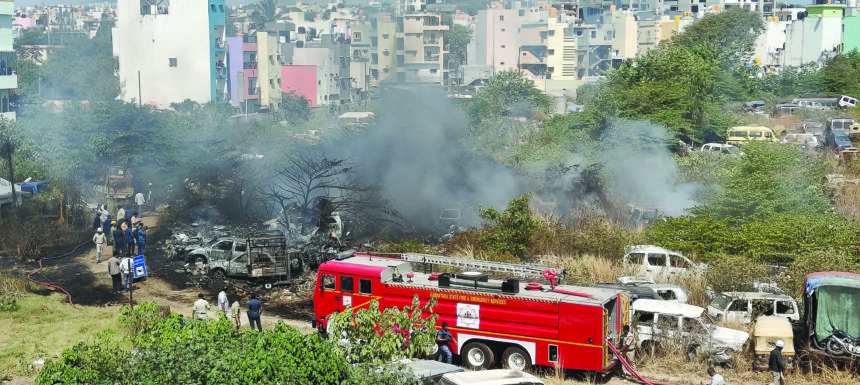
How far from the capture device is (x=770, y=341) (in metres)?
12.7

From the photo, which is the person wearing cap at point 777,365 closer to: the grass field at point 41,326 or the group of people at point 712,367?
the group of people at point 712,367

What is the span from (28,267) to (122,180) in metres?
8.11

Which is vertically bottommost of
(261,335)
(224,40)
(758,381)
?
(758,381)

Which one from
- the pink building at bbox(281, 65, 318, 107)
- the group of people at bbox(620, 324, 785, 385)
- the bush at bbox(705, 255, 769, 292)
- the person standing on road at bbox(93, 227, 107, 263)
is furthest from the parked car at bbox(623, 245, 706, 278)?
the pink building at bbox(281, 65, 318, 107)

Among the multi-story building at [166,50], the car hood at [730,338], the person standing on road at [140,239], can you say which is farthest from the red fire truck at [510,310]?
the multi-story building at [166,50]

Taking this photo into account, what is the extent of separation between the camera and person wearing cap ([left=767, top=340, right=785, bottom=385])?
11859mm

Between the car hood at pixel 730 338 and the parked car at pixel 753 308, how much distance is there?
1015mm

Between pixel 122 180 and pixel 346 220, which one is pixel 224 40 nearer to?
pixel 122 180

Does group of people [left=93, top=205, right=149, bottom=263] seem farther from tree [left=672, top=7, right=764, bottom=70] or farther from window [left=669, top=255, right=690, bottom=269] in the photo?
tree [left=672, top=7, right=764, bottom=70]

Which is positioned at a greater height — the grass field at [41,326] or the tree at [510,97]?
the tree at [510,97]

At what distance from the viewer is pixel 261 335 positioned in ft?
A: 30.1

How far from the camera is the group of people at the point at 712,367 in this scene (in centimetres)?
1103

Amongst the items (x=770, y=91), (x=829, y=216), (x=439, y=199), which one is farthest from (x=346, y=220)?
(x=770, y=91)

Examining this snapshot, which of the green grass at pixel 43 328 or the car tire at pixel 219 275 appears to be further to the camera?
the car tire at pixel 219 275
